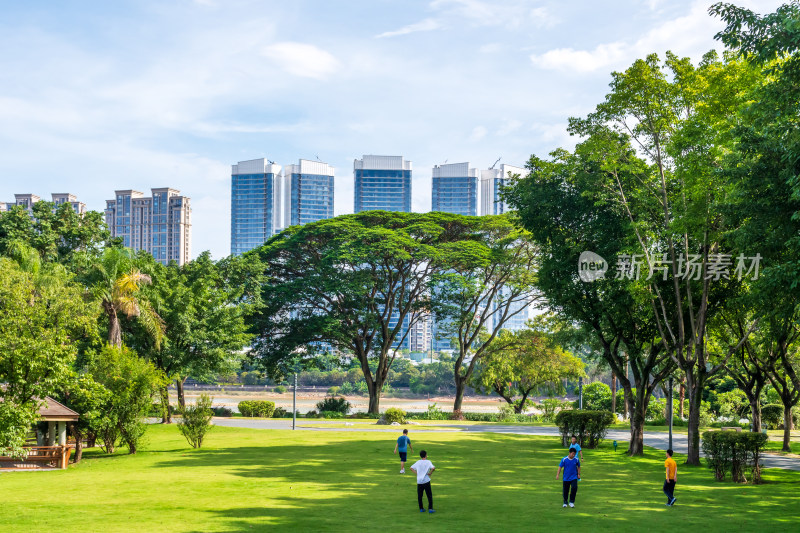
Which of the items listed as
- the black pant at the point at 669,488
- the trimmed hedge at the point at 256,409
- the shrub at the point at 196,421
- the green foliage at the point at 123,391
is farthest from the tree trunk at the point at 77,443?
the trimmed hedge at the point at 256,409

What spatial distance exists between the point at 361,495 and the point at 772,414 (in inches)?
1587

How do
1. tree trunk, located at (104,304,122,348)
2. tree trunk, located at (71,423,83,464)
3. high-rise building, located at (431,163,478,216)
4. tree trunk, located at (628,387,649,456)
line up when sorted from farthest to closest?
high-rise building, located at (431,163,478,216) < tree trunk, located at (104,304,122,348) < tree trunk, located at (628,387,649,456) < tree trunk, located at (71,423,83,464)

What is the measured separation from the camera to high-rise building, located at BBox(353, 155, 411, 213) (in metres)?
191

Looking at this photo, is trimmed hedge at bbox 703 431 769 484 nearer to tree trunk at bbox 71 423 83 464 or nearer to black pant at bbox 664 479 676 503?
black pant at bbox 664 479 676 503

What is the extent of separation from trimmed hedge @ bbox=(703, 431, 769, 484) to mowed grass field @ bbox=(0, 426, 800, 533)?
50 centimetres

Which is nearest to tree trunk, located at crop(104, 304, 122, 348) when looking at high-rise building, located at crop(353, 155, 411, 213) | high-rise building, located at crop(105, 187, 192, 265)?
high-rise building, located at crop(105, 187, 192, 265)

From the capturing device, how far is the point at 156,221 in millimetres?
178375

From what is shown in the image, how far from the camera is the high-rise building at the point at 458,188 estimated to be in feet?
644

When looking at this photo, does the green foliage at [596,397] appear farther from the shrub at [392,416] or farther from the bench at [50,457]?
the bench at [50,457]

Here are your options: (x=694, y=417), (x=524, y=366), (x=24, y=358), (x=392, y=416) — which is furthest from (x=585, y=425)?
(x=524, y=366)

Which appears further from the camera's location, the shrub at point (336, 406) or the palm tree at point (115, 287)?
the shrub at point (336, 406)

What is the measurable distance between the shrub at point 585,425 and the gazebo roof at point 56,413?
1976cm

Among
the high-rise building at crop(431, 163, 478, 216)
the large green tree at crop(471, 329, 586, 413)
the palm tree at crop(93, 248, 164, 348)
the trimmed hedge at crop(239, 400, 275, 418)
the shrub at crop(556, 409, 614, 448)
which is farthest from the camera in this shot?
the high-rise building at crop(431, 163, 478, 216)

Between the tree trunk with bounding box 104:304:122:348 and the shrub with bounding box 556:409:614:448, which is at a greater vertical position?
the tree trunk with bounding box 104:304:122:348
